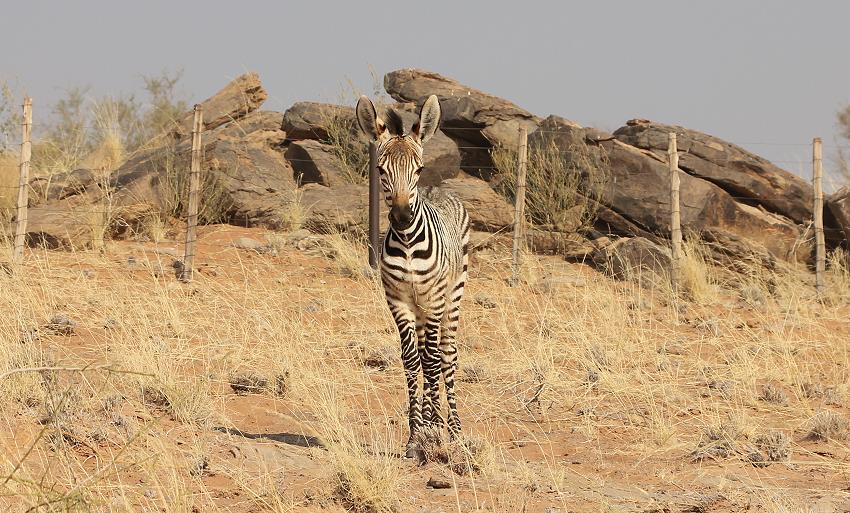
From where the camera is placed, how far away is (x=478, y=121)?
60.4ft

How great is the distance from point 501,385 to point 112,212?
8.61m

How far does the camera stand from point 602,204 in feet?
55.9

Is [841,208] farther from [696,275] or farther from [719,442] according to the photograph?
[719,442]

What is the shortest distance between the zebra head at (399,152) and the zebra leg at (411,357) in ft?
2.19

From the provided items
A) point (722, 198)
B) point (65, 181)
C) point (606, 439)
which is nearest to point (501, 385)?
point (606, 439)

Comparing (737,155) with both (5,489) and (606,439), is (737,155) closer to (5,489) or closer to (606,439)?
(606,439)

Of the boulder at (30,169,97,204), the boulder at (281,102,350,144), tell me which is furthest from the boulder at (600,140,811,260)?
the boulder at (30,169,97,204)

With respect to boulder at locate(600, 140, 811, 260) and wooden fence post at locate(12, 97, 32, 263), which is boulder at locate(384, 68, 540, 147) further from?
wooden fence post at locate(12, 97, 32, 263)

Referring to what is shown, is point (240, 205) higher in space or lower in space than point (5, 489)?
higher

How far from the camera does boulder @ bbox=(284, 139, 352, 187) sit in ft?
58.8

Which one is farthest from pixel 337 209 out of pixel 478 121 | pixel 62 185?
pixel 62 185

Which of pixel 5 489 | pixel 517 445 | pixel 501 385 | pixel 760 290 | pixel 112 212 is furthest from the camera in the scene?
pixel 112 212

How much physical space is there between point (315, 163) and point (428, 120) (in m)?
10.6

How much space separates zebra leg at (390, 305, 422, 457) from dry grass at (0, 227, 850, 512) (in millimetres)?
314
